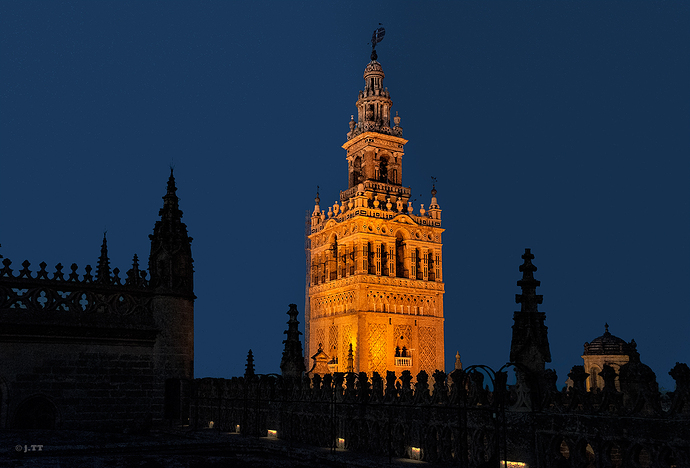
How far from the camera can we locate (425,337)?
66875mm

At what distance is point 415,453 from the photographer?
42.5 feet

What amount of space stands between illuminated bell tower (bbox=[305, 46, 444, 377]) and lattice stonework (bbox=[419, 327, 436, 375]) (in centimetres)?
10

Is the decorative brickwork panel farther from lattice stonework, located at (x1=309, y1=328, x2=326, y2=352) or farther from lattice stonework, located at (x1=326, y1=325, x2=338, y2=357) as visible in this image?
lattice stonework, located at (x1=309, y1=328, x2=326, y2=352)

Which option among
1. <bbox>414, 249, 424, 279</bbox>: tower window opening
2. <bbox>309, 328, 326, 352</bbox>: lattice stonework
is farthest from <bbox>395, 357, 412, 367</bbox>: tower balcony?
<bbox>309, 328, 326, 352</bbox>: lattice stonework

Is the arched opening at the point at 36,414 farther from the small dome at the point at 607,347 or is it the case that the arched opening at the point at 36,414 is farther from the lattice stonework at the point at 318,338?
the lattice stonework at the point at 318,338

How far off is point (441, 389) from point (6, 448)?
8036mm

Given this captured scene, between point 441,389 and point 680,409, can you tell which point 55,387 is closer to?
point 441,389

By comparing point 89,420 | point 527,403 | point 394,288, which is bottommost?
point 89,420

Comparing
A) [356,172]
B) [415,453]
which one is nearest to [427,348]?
[356,172]

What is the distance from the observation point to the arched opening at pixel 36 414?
59.2 feet

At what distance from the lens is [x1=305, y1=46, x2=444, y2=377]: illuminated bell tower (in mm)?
64312

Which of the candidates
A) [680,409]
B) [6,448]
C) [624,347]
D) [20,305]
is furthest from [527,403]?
[624,347]

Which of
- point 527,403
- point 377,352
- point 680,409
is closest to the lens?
point 680,409

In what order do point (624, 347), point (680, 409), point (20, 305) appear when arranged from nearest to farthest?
point (680, 409) → point (20, 305) → point (624, 347)
